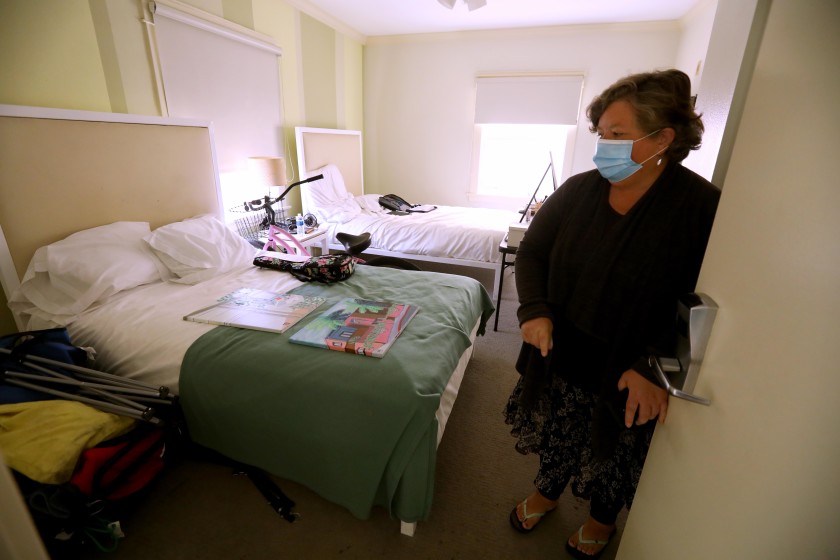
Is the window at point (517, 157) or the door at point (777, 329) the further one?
the window at point (517, 157)

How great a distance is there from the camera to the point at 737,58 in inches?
34.8

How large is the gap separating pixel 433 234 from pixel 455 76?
2.42 meters

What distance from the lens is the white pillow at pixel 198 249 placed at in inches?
79.3

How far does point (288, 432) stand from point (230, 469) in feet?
1.80

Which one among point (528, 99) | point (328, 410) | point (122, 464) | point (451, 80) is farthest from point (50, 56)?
point (528, 99)

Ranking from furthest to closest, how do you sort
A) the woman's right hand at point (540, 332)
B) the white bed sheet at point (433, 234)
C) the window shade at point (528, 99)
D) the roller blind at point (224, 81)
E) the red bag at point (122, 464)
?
the window shade at point (528, 99), the white bed sheet at point (433, 234), the roller blind at point (224, 81), the red bag at point (122, 464), the woman's right hand at point (540, 332)

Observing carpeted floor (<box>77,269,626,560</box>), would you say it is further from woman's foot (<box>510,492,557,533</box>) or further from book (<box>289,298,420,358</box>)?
book (<box>289,298,420,358</box>)

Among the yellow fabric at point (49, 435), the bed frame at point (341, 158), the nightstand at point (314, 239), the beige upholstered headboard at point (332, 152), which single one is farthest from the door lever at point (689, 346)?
the beige upholstered headboard at point (332, 152)

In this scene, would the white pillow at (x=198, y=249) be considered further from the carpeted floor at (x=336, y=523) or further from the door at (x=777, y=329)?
the door at (x=777, y=329)

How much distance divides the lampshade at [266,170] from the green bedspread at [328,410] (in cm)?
173

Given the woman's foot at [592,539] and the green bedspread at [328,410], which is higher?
the green bedspread at [328,410]

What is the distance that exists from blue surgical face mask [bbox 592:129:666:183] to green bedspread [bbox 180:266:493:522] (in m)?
0.84

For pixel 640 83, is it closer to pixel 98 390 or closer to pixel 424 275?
pixel 424 275

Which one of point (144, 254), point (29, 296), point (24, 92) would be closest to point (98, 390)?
point (29, 296)
